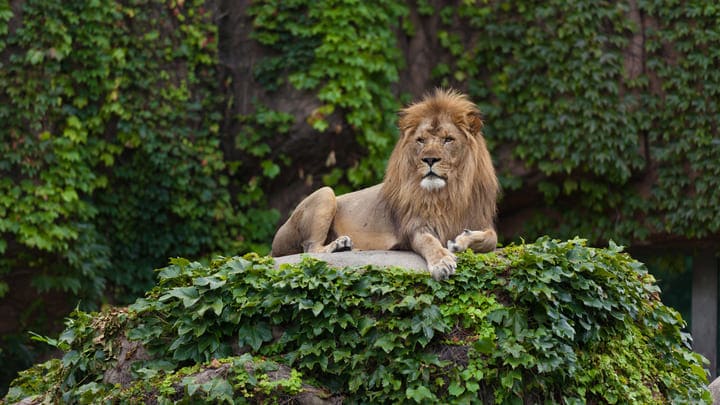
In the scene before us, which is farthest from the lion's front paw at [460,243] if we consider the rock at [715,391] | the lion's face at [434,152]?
the rock at [715,391]

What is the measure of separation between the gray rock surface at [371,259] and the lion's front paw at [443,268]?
147 mm

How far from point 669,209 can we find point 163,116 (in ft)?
19.3

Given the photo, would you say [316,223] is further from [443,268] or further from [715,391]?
[715,391]

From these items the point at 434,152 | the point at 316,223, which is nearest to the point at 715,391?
the point at 434,152

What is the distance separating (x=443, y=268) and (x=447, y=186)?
2.48ft

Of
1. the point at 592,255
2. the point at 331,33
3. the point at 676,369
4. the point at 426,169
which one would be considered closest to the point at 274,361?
the point at 426,169

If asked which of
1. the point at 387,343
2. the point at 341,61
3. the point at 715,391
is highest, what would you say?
the point at 341,61

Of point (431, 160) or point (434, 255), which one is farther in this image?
point (431, 160)

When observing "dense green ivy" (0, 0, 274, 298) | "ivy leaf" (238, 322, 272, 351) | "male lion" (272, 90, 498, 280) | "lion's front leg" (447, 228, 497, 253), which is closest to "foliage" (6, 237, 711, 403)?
"ivy leaf" (238, 322, 272, 351)

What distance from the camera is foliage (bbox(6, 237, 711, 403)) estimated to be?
6.30 metres

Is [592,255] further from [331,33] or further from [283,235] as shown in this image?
[331,33]

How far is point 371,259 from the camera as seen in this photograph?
702cm

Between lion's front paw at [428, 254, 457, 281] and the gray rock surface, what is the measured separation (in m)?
0.15

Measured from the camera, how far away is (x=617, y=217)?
12.6 metres
